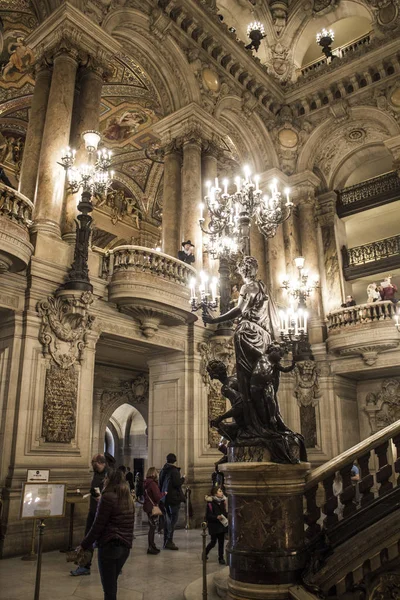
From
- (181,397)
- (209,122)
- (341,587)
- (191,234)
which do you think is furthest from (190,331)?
(341,587)

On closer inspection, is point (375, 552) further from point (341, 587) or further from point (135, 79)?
point (135, 79)

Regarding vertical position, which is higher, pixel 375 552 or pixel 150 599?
pixel 375 552

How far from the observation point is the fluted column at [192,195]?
1254 cm

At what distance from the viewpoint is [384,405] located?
50.6ft

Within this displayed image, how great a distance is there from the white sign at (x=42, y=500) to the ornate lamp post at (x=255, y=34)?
14.8 metres

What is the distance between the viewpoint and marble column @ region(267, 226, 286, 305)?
1506 centimetres

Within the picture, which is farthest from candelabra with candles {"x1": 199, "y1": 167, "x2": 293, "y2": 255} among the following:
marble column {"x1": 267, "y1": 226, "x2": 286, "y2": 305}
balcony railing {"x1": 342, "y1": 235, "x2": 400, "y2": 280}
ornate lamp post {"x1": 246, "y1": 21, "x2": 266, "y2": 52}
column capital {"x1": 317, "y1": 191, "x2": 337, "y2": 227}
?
ornate lamp post {"x1": 246, "y1": 21, "x2": 266, "y2": 52}

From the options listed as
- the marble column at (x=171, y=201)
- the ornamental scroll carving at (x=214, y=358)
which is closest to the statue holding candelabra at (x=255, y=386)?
→ the ornamental scroll carving at (x=214, y=358)

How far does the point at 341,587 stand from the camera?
3.88 meters

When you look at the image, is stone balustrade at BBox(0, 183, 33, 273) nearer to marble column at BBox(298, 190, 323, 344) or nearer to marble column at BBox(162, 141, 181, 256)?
marble column at BBox(162, 141, 181, 256)

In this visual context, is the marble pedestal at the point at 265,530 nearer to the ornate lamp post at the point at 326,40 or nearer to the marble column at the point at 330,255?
the marble column at the point at 330,255

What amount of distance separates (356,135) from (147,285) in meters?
10.5

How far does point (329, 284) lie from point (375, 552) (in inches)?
497

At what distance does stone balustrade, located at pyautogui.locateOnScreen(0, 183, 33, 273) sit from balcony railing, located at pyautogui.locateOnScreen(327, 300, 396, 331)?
30.3 feet
